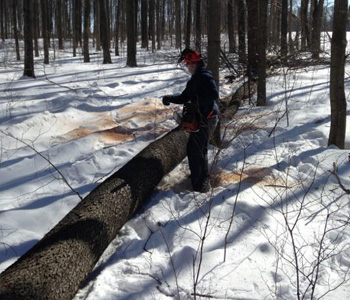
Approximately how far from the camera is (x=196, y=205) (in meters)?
4.11

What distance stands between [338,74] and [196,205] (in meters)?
3.08

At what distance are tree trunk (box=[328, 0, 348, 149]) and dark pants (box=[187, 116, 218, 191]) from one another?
2.23m

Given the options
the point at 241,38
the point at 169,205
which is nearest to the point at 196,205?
the point at 169,205

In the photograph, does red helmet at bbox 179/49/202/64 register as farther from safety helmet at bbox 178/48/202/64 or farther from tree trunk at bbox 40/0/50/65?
tree trunk at bbox 40/0/50/65

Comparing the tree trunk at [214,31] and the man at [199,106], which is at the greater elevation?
the tree trunk at [214,31]

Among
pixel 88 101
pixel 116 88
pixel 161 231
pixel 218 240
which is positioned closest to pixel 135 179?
pixel 161 231

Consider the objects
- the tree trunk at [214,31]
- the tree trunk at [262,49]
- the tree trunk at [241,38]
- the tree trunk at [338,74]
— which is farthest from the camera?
the tree trunk at [241,38]

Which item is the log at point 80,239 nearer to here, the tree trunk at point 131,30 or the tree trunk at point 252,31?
the tree trunk at point 252,31

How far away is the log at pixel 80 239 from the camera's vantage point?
7.75 ft

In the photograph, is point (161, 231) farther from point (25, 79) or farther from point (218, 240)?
point (25, 79)

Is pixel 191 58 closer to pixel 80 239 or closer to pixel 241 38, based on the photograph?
pixel 80 239

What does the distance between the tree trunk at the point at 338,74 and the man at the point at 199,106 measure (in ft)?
7.22

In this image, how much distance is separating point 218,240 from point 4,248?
1.87 m

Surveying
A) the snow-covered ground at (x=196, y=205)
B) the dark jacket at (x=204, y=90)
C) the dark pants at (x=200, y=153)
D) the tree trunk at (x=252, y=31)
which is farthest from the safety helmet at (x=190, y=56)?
the tree trunk at (x=252, y=31)
